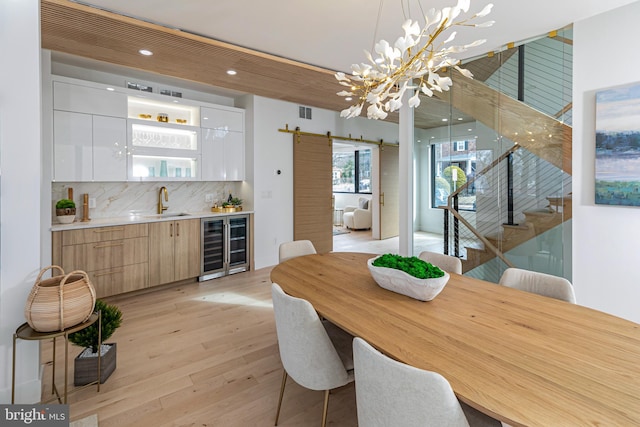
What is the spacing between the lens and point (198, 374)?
2.33 meters

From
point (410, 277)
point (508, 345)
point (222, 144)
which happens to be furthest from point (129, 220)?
point (508, 345)

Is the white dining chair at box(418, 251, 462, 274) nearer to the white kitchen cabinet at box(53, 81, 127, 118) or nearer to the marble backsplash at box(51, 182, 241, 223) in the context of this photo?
the marble backsplash at box(51, 182, 241, 223)

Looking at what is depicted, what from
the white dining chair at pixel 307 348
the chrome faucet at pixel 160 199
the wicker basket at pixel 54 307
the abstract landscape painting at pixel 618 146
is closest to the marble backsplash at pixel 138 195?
the chrome faucet at pixel 160 199

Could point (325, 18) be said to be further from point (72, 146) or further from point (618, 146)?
point (72, 146)

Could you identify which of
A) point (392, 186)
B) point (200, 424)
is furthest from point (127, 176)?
point (392, 186)

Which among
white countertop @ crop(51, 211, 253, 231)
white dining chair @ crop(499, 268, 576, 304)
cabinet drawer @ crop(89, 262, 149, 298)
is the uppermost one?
white countertop @ crop(51, 211, 253, 231)

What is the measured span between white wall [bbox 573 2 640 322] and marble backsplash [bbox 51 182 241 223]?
4.43m

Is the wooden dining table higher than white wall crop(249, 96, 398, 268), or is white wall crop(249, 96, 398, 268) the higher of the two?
white wall crop(249, 96, 398, 268)

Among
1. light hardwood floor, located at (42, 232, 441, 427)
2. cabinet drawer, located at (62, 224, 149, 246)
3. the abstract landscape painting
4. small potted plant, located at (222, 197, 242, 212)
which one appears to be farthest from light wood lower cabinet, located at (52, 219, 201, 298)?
the abstract landscape painting

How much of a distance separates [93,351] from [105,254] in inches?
65.7

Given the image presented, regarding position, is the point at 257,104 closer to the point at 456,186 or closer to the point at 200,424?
the point at 456,186

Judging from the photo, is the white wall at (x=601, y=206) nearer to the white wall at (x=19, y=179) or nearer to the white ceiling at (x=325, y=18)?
the white ceiling at (x=325, y=18)

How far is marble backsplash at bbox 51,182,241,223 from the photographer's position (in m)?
3.88

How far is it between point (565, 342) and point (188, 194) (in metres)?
4.72
